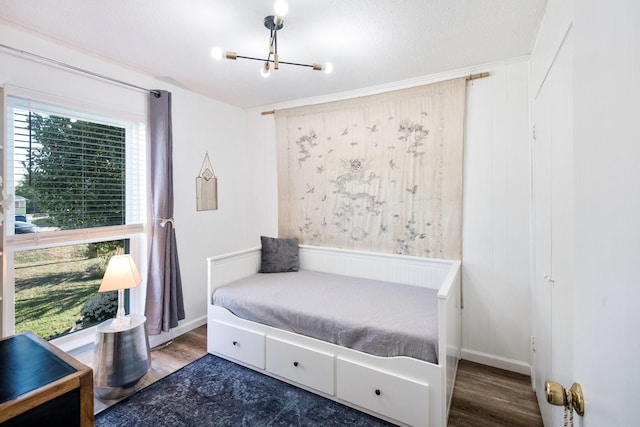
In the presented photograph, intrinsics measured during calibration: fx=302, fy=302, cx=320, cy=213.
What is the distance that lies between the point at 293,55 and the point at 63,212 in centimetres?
206

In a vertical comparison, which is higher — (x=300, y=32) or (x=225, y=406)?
(x=300, y=32)

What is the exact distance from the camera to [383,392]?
1.82m

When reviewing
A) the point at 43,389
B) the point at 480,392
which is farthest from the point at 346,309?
the point at 43,389

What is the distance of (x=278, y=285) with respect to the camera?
2.66 meters

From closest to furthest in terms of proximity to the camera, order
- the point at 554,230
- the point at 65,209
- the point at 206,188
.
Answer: the point at 554,230
the point at 65,209
the point at 206,188

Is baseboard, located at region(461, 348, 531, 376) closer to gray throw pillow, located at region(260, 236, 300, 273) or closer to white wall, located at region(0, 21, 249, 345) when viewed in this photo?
gray throw pillow, located at region(260, 236, 300, 273)

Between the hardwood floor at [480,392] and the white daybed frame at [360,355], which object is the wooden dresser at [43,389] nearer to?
the hardwood floor at [480,392]

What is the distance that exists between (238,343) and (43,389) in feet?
5.00

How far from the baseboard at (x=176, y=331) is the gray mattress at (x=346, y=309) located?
0.75 meters

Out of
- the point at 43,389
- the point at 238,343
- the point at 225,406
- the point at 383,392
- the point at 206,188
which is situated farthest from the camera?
the point at 206,188

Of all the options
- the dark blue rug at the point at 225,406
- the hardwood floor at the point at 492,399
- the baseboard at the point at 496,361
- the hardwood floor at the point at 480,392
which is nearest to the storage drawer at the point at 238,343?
the dark blue rug at the point at 225,406

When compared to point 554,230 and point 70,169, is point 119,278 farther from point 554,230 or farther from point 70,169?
point 554,230

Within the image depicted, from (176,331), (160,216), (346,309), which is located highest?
(160,216)

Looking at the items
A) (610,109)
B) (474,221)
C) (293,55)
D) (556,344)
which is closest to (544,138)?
(474,221)
